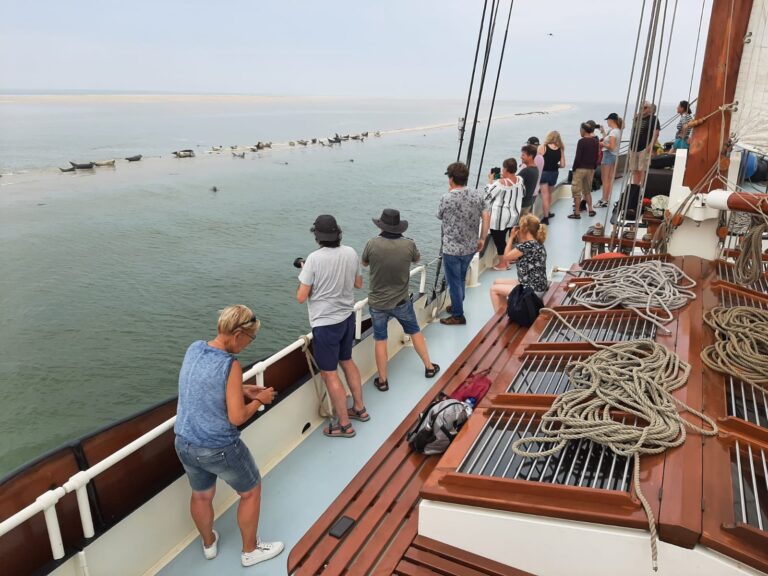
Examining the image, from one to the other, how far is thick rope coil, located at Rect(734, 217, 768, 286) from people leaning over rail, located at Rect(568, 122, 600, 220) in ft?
13.8

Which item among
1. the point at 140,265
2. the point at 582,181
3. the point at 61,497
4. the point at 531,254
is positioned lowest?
the point at 140,265

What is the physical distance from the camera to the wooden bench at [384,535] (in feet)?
7.20

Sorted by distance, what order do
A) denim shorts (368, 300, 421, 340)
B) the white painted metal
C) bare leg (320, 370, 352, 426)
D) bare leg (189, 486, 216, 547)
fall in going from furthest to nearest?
denim shorts (368, 300, 421, 340) → bare leg (320, 370, 352, 426) → bare leg (189, 486, 216, 547) → the white painted metal

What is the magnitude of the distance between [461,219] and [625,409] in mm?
2769

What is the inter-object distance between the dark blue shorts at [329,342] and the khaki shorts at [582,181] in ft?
19.0

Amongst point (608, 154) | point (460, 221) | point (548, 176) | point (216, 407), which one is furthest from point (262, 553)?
point (608, 154)

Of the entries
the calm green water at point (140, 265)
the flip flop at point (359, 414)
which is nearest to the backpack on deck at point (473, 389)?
the flip flop at point (359, 414)

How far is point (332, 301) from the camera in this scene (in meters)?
3.45

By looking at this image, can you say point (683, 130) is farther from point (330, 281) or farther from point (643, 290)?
point (330, 281)

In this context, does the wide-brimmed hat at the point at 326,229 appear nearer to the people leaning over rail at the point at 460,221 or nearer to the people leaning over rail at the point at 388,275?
the people leaning over rail at the point at 388,275

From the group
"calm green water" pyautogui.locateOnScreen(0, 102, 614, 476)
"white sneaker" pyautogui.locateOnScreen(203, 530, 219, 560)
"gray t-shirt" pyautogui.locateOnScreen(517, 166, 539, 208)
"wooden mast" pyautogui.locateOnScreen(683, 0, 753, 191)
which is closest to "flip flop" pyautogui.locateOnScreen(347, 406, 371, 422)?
"white sneaker" pyautogui.locateOnScreen(203, 530, 219, 560)

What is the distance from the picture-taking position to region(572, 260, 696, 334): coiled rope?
11.0ft

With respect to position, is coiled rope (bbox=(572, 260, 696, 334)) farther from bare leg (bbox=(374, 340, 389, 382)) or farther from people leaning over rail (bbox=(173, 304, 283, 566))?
people leaning over rail (bbox=(173, 304, 283, 566))

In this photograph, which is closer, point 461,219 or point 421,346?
point 421,346
